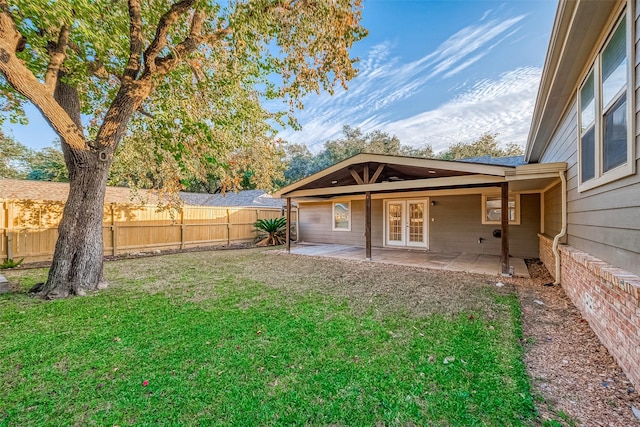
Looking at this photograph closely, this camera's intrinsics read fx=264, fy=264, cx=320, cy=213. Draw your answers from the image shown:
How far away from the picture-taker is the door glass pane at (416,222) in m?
9.64

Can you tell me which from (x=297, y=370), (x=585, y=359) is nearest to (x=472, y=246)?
(x=585, y=359)

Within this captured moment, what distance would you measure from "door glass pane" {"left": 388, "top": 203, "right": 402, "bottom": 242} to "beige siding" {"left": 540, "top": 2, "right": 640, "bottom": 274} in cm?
557

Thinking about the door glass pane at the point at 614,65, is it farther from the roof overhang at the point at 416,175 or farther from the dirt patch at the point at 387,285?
the dirt patch at the point at 387,285

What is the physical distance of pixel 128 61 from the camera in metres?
4.86

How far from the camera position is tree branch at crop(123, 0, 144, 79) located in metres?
4.57

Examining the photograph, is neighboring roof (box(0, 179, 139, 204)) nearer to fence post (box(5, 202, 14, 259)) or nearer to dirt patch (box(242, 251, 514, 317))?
fence post (box(5, 202, 14, 259))

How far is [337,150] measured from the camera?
27.2 meters

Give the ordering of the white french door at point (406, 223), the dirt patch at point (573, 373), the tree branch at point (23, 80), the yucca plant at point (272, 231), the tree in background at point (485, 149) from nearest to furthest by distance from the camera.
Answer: the dirt patch at point (573, 373) → the tree branch at point (23, 80) → the white french door at point (406, 223) → the yucca plant at point (272, 231) → the tree in background at point (485, 149)

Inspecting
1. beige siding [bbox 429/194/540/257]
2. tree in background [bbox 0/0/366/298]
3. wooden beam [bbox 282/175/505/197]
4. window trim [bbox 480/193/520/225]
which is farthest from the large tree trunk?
window trim [bbox 480/193/520/225]

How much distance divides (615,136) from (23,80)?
7594 mm

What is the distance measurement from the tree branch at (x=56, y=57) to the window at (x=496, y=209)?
1069 centimetres

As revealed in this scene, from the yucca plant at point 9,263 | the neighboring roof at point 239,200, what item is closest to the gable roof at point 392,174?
the yucca plant at point 9,263

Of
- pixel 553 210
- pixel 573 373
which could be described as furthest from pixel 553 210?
pixel 573 373

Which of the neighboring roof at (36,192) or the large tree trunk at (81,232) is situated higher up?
the neighboring roof at (36,192)
